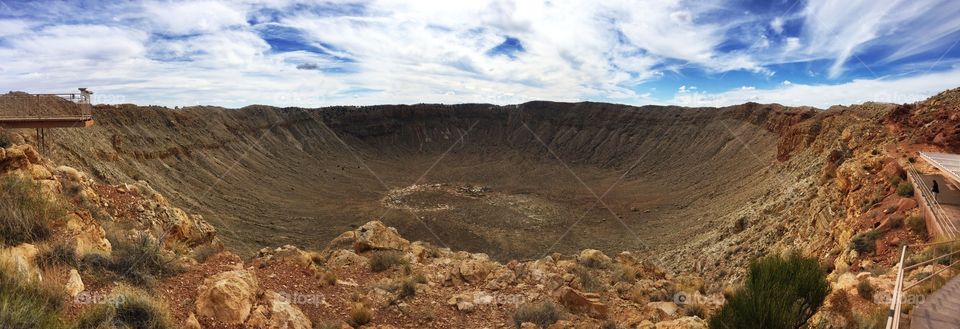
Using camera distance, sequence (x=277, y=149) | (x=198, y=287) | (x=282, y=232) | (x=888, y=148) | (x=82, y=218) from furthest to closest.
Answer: (x=277, y=149) → (x=282, y=232) → (x=888, y=148) → (x=82, y=218) → (x=198, y=287)

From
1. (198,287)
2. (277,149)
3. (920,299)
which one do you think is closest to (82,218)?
(198,287)

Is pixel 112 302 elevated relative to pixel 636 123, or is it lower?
lower

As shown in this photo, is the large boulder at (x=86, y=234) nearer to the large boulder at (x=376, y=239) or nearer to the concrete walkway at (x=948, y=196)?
the large boulder at (x=376, y=239)

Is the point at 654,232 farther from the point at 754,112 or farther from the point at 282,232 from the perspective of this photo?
the point at 754,112

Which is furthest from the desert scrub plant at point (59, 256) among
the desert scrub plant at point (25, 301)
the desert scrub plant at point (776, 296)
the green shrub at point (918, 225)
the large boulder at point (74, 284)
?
the green shrub at point (918, 225)

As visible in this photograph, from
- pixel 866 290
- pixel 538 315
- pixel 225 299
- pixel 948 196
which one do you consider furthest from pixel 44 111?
pixel 948 196

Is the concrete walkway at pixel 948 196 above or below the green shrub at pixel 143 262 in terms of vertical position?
above

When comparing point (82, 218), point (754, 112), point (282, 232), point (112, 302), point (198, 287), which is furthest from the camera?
point (754, 112)

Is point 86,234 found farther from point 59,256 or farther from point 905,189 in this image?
point 905,189
